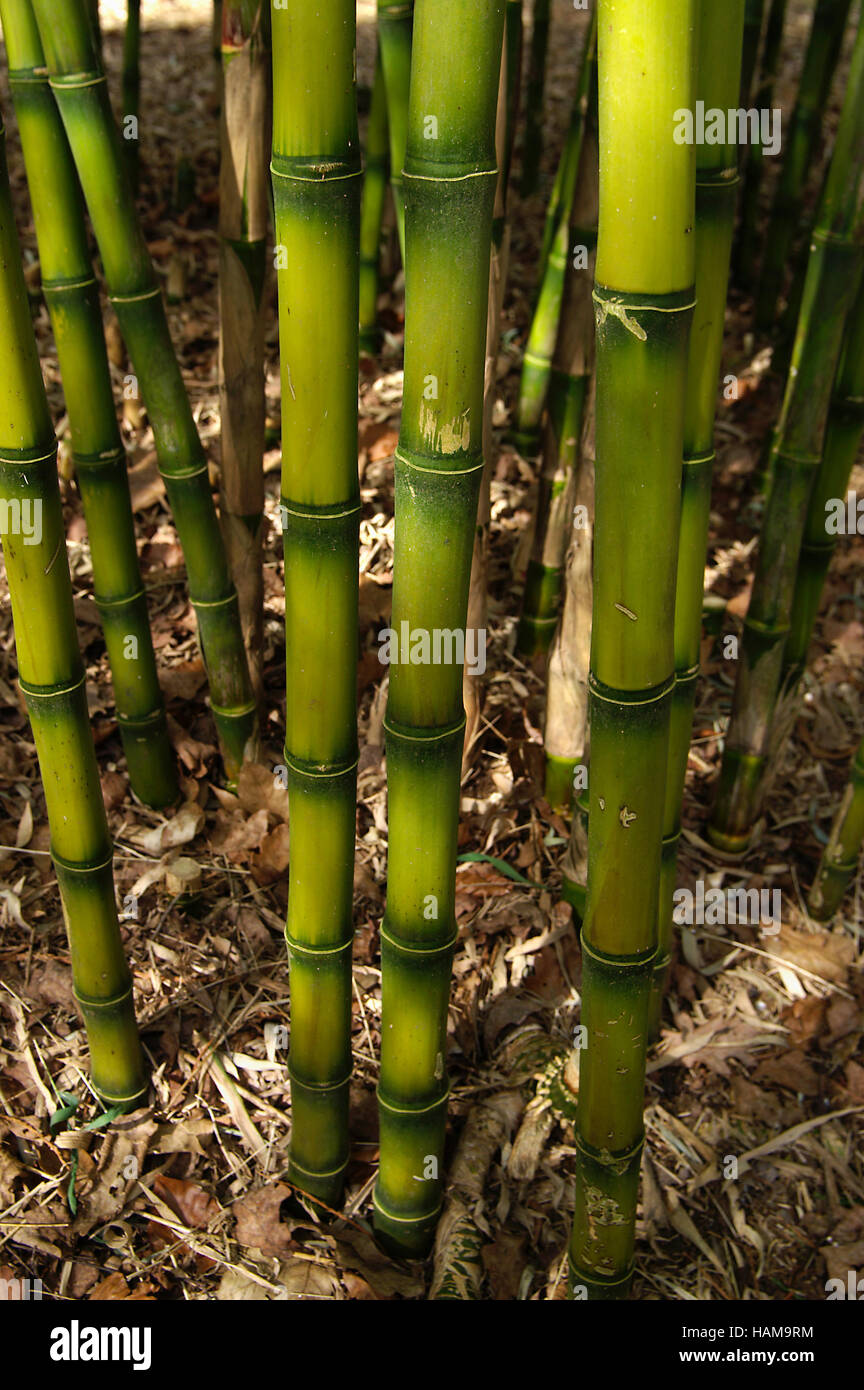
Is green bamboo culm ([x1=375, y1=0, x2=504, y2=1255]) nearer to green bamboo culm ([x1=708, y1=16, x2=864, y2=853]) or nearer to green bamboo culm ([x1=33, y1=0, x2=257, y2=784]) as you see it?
green bamboo culm ([x1=33, y1=0, x2=257, y2=784])

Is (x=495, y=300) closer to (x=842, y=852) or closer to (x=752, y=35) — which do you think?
(x=842, y=852)

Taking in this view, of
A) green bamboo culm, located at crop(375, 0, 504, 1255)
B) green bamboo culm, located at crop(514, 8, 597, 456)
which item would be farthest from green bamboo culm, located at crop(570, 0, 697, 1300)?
green bamboo culm, located at crop(514, 8, 597, 456)

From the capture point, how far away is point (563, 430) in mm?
2482

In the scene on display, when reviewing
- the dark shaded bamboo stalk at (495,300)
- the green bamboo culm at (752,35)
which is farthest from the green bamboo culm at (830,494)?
the green bamboo culm at (752,35)

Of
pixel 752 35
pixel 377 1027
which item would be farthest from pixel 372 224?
pixel 377 1027

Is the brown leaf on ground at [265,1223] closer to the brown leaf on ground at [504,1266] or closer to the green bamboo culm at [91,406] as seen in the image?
the brown leaf on ground at [504,1266]

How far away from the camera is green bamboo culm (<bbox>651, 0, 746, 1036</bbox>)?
1.25 metres

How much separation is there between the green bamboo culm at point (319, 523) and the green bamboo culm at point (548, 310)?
50.5 inches

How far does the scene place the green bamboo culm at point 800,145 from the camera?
3389 millimetres

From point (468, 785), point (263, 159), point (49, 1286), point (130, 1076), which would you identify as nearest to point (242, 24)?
point (263, 159)

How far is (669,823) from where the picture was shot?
1.80 metres

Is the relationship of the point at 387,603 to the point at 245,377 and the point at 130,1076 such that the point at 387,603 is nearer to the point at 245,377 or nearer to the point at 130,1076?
the point at 245,377

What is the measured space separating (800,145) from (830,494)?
80.1 inches

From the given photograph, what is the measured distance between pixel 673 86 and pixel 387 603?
1774 mm
